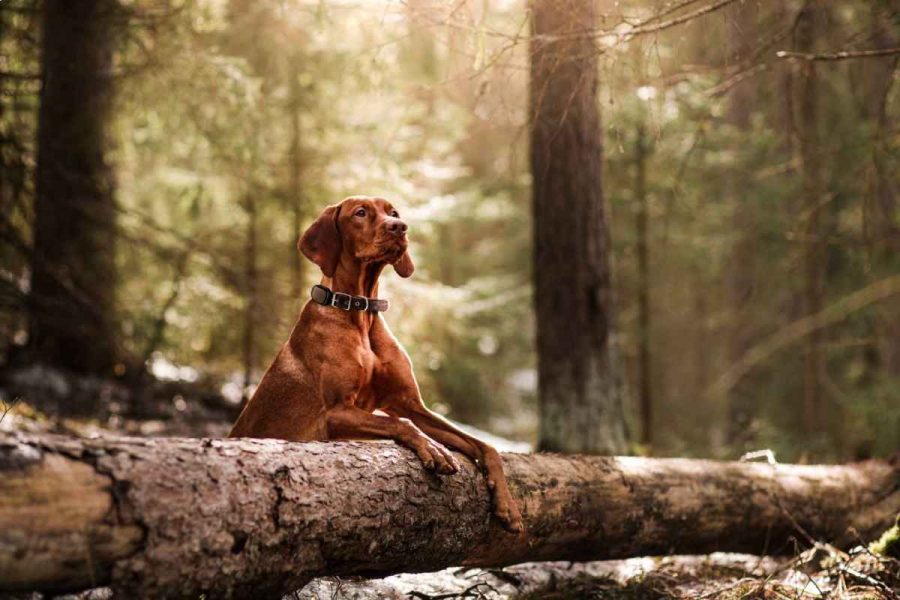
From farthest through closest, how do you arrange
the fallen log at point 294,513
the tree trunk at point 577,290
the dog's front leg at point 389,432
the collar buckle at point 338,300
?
the tree trunk at point 577,290 → the collar buckle at point 338,300 → the dog's front leg at point 389,432 → the fallen log at point 294,513

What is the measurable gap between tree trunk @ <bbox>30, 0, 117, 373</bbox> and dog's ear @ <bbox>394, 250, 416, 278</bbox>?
17.9ft

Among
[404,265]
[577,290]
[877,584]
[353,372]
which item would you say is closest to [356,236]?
[404,265]

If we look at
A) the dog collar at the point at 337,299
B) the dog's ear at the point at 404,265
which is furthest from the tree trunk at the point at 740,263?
the dog collar at the point at 337,299

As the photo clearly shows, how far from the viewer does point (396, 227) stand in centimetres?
455

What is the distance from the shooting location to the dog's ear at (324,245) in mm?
4637

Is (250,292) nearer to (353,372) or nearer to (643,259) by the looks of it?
(353,372)

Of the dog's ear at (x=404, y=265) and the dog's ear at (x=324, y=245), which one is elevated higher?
the dog's ear at (x=324, y=245)

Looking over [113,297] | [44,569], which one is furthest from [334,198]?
[44,569]

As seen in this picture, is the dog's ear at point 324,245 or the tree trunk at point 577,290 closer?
the dog's ear at point 324,245

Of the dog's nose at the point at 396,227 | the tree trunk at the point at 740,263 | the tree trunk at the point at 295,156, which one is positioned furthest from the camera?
the tree trunk at the point at 740,263

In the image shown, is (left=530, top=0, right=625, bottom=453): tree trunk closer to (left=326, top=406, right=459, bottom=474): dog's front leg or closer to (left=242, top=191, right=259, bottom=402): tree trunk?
(left=326, top=406, right=459, bottom=474): dog's front leg

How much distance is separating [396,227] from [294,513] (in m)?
1.82

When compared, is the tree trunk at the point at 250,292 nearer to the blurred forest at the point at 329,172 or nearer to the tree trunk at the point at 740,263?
the blurred forest at the point at 329,172

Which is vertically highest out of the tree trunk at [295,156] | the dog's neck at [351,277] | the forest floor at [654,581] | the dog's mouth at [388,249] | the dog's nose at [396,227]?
the tree trunk at [295,156]
